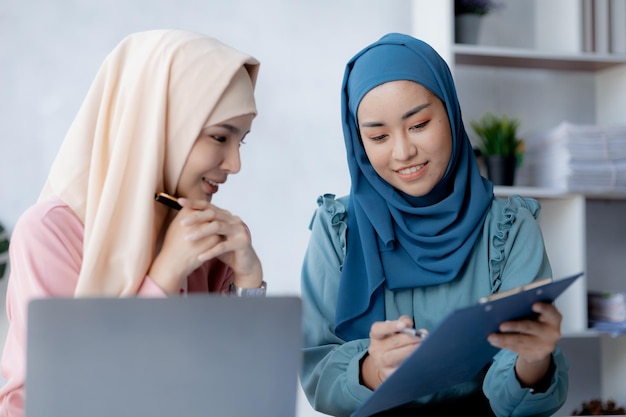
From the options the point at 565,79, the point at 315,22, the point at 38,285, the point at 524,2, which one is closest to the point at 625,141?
the point at 565,79

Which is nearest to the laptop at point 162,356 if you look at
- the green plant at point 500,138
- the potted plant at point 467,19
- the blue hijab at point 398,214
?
the blue hijab at point 398,214

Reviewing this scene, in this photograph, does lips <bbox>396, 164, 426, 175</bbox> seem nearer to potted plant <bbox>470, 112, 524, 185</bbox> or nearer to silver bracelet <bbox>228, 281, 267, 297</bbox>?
silver bracelet <bbox>228, 281, 267, 297</bbox>

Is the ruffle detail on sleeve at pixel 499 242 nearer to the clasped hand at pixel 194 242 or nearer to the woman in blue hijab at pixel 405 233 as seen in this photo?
the woman in blue hijab at pixel 405 233

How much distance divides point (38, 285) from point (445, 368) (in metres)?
0.68

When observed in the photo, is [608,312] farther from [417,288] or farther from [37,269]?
[37,269]

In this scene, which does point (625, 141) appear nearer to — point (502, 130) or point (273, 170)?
point (502, 130)

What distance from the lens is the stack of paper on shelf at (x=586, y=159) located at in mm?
3064

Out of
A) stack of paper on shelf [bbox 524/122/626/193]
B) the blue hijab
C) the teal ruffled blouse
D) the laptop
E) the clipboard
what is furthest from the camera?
stack of paper on shelf [bbox 524/122/626/193]

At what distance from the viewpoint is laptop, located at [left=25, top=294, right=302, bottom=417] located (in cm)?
92

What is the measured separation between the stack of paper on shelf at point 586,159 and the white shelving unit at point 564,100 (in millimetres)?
63

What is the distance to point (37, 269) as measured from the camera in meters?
1.42

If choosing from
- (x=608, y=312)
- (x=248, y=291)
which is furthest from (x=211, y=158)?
(x=608, y=312)

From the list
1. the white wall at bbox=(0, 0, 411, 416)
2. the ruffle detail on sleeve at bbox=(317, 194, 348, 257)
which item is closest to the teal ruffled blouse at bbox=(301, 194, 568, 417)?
the ruffle detail on sleeve at bbox=(317, 194, 348, 257)

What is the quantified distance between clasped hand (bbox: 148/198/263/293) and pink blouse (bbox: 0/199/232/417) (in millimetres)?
31
